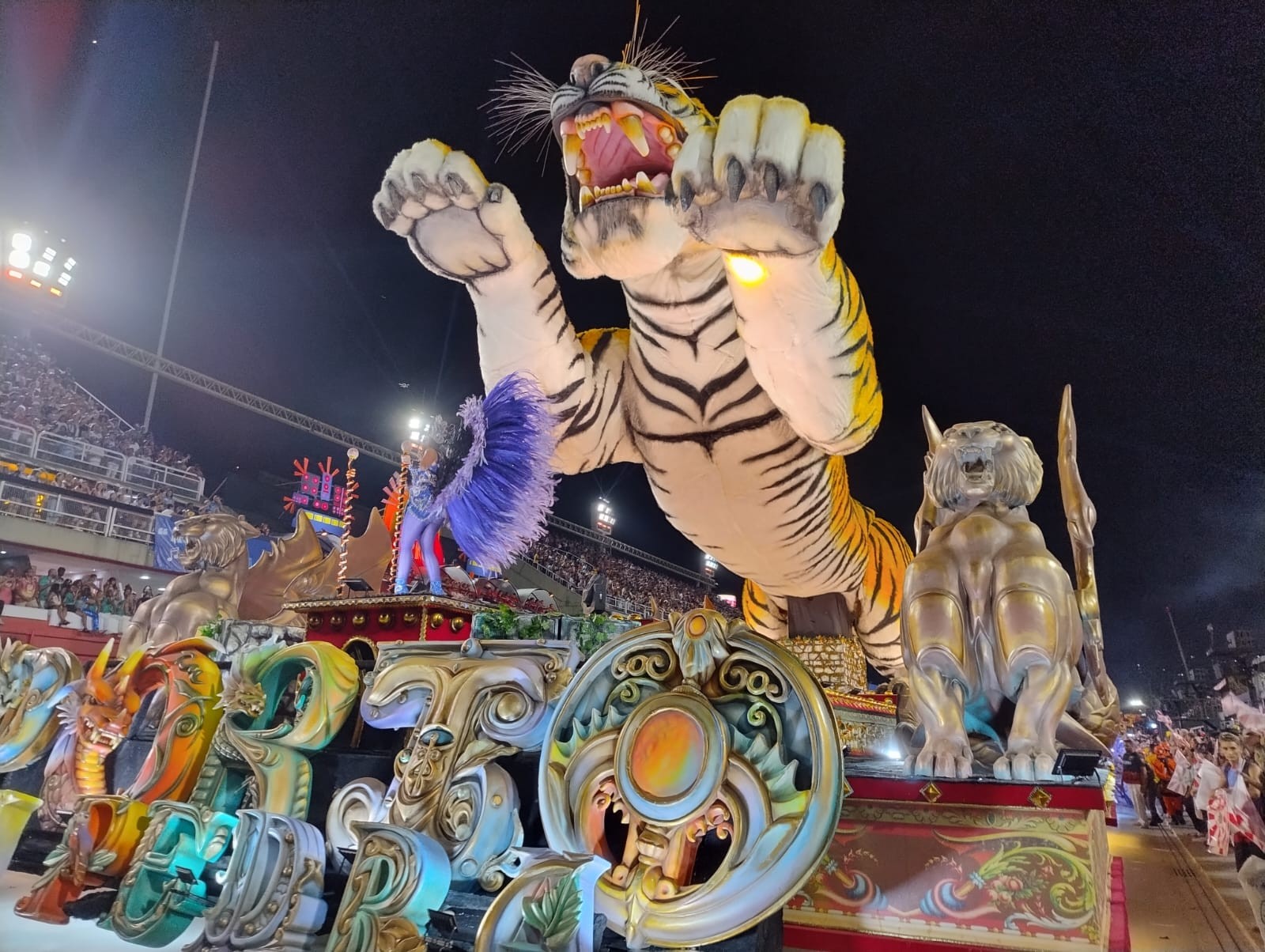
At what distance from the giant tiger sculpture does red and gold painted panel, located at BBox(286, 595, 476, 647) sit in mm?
620

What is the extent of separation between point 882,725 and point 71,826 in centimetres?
244

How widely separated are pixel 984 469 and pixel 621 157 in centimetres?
114

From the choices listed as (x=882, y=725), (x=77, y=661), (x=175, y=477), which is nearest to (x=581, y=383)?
(x=77, y=661)

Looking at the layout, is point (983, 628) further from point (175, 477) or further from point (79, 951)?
point (175, 477)

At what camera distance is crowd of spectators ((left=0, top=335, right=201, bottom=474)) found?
9008 millimetres

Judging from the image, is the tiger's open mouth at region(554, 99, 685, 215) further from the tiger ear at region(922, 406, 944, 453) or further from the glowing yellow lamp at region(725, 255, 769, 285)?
the tiger ear at region(922, 406, 944, 453)

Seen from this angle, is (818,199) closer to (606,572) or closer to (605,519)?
(606,572)

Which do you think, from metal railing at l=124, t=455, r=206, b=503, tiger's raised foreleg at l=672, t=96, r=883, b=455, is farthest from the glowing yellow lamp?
metal railing at l=124, t=455, r=206, b=503

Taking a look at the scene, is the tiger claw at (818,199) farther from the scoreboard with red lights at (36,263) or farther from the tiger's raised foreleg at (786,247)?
the scoreboard with red lights at (36,263)

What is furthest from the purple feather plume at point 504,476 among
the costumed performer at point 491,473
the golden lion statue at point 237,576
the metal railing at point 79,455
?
the metal railing at point 79,455

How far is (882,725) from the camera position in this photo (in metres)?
2.66

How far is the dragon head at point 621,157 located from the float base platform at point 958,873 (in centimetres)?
122

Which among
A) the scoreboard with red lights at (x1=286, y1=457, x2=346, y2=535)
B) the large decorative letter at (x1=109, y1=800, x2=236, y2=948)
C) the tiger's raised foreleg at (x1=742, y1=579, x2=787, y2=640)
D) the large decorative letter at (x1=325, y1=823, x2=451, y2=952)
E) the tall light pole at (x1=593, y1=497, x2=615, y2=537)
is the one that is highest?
the tall light pole at (x1=593, y1=497, x2=615, y2=537)

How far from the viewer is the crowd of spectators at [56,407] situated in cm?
901
